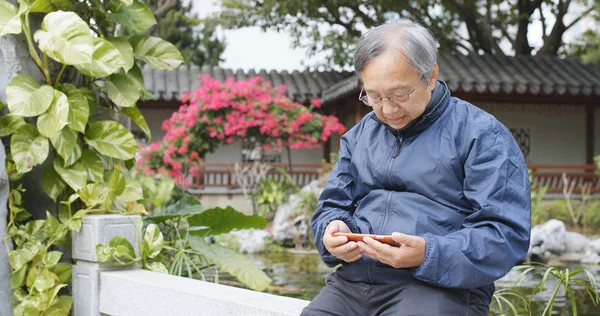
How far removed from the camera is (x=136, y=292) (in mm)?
2746

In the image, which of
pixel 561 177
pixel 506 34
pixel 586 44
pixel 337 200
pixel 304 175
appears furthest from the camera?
pixel 506 34

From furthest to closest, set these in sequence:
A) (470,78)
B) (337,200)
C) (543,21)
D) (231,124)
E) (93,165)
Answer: (543,21) < (470,78) < (231,124) < (93,165) < (337,200)

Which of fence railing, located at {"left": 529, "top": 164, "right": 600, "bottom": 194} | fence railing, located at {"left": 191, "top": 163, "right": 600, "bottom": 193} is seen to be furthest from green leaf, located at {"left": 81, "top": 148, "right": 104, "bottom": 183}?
fence railing, located at {"left": 529, "top": 164, "right": 600, "bottom": 194}

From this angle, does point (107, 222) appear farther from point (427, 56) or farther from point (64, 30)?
point (427, 56)

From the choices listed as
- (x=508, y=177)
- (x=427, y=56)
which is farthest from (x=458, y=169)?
(x=427, y=56)

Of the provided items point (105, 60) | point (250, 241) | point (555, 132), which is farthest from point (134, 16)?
point (555, 132)

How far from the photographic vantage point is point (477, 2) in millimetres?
14602

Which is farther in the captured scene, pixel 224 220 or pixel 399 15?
pixel 399 15

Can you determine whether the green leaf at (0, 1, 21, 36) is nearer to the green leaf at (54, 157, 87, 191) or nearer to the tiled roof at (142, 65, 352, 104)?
the green leaf at (54, 157, 87, 191)

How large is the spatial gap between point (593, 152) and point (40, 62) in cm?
1253

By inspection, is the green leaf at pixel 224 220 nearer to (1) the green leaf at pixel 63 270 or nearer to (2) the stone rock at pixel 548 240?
(1) the green leaf at pixel 63 270

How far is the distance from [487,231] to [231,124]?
28.5ft

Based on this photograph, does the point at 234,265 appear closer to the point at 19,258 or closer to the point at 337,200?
the point at 19,258

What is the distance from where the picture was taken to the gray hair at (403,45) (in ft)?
5.73
